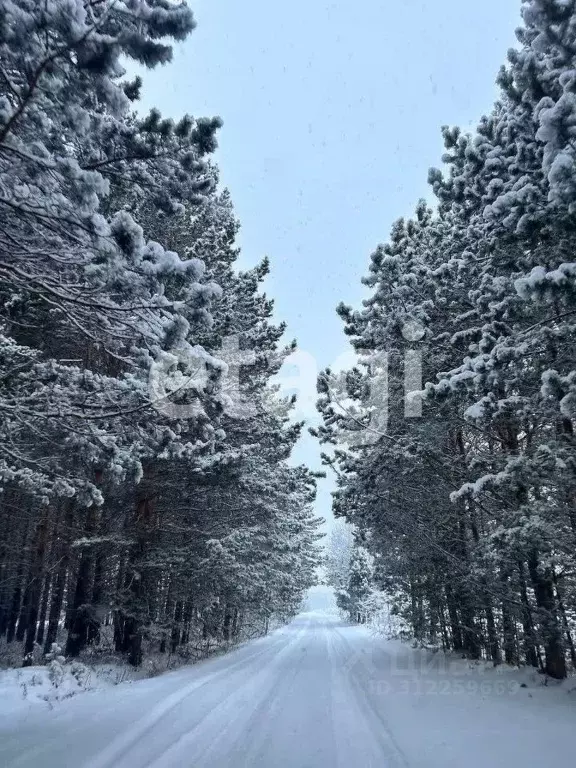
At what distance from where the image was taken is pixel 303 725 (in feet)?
23.6

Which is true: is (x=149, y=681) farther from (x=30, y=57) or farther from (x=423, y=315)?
(x=30, y=57)

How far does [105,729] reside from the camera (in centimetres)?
646

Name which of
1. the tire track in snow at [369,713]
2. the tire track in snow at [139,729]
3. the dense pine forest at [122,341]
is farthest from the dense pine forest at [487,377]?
the tire track in snow at [139,729]

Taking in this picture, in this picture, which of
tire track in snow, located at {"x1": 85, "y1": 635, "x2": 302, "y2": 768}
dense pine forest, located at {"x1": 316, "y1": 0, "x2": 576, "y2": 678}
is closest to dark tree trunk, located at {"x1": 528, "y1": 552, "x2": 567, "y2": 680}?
dense pine forest, located at {"x1": 316, "y1": 0, "x2": 576, "y2": 678}

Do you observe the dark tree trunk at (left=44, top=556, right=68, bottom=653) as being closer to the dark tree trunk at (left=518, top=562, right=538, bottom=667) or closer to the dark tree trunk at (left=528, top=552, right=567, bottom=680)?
the dark tree trunk at (left=518, top=562, right=538, bottom=667)

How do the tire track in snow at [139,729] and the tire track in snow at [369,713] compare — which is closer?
the tire track in snow at [139,729]

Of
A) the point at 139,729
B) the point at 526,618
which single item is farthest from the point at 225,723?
the point at 526,618

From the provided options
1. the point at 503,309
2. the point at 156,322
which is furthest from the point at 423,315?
the point at 156,322

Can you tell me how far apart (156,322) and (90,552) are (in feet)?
29.9

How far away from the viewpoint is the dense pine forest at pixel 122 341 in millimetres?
4711

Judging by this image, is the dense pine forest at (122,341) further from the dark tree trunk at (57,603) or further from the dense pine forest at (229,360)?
the dark tree trunk at (57,603)

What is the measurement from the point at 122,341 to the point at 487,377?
5553mm

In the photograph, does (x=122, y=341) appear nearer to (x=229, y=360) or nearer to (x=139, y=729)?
(x=139, y=729)

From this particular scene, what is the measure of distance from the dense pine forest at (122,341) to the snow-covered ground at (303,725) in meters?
3.37
